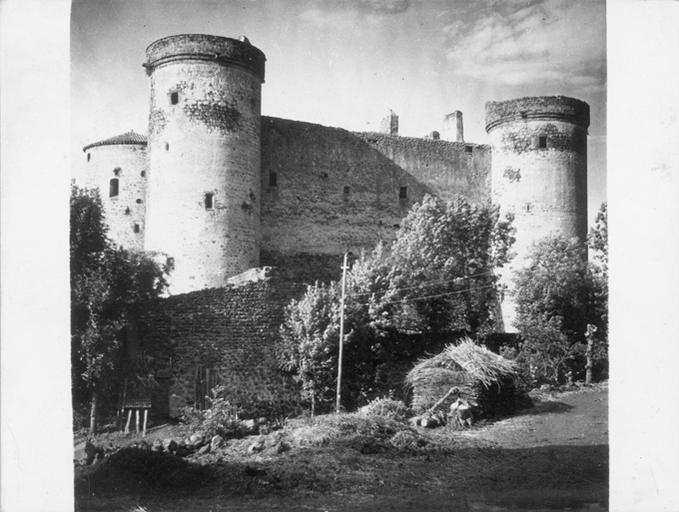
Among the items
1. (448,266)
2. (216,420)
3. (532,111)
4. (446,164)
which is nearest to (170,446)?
(216,420)

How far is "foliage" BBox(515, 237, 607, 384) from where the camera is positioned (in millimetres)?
15641

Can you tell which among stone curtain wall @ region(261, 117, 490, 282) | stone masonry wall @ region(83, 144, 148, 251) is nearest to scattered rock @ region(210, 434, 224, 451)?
stone curtain wall @ region(261, 117, 490, 282)

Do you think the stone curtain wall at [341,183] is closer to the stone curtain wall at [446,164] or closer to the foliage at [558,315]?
the stone curtain wall at [446,164]

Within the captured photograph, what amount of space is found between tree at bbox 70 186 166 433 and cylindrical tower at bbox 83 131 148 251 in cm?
956

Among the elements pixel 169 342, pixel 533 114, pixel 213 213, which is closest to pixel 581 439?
pixel 169 342

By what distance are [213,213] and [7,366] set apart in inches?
437

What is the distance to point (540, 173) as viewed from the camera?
21953mm

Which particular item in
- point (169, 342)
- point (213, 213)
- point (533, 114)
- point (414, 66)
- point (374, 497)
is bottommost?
point (374, 497)

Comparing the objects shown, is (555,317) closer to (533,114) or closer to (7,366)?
(533,114)

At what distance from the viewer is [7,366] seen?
301 inches

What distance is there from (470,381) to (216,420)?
488cm

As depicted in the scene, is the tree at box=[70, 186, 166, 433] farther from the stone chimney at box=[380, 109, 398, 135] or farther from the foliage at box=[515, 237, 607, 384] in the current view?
the stone chimney at box=[380, 109, 398, 135]

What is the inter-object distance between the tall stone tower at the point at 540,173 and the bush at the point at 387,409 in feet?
26.5

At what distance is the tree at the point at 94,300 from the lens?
11.2 m
